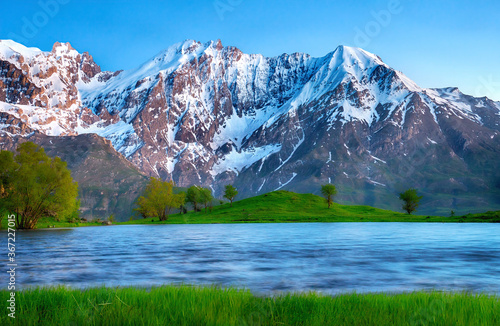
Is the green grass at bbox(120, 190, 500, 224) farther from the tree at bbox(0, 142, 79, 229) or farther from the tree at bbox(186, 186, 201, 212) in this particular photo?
the tree at bbox(0, 142, 79, 229)

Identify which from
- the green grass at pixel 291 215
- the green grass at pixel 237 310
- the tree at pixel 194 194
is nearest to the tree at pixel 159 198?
the green grass at pixel 291 215

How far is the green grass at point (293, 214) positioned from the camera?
13000 cm

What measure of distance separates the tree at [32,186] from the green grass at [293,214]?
5707 cm

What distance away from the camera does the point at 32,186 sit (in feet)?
230

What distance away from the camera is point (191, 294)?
35.6 ft

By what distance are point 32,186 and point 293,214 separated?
92.9 metres

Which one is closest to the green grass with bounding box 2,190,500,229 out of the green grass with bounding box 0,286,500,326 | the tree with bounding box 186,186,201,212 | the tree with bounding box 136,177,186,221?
the tree with bounding box 136,177,186,221

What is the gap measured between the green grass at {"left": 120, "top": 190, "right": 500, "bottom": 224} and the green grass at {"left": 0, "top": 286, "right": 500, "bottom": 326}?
11713cm

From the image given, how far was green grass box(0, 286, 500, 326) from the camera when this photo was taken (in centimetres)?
812

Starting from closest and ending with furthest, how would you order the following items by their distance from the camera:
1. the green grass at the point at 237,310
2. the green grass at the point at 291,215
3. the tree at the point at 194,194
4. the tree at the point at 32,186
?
the green grass at the point at 237,310, the tree at the point at 32,186, the green grass at the point at 291,215, the tree at the point at 194,194

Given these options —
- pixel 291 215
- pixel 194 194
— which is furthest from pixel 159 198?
pixel 291 215

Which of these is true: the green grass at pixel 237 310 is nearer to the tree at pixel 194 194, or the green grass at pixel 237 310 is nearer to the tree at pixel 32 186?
the tree at pixel 32 186

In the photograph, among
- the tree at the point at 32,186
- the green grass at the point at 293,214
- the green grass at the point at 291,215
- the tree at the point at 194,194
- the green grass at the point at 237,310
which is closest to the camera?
the green grass at the point at 237,310

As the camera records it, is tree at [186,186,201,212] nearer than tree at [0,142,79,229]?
No
